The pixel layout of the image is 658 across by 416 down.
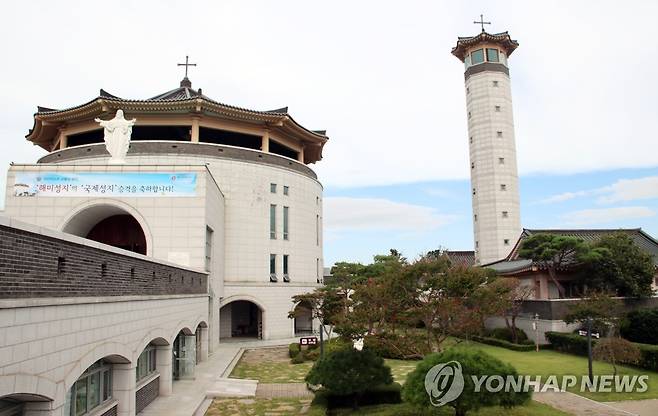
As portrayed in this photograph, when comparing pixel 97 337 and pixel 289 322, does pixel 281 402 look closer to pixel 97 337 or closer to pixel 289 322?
pixel 97 337

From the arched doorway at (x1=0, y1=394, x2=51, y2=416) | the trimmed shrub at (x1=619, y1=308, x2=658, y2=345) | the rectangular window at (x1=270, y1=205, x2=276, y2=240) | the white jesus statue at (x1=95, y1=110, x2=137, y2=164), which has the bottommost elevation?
the trimmed shrub at (x1=619, y1=308, x2=658, y2=345)

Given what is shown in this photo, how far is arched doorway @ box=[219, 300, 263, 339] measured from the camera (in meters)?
34.6

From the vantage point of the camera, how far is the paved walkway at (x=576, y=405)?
46.0 feet

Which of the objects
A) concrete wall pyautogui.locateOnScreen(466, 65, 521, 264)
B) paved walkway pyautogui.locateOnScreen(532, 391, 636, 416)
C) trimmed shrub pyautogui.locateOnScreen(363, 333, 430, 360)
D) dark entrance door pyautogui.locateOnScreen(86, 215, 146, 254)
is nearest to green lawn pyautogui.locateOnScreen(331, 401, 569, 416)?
paved walkway pyautogui.locateOnScreen(532, 391, 636, 416)

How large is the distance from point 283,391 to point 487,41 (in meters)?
40.1

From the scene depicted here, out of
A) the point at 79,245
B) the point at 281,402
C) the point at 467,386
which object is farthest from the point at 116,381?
the point at 467,386

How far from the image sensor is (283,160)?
114 ft

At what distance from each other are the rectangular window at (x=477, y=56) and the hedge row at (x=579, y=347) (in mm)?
28388

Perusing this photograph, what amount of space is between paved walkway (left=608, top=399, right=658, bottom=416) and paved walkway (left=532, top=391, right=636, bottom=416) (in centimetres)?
23

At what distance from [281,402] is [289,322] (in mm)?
17625

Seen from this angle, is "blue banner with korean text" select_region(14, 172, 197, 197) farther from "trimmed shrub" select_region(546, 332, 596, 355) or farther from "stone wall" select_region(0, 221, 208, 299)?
"trimmed shrub" select_region(546, 332, 596, 355)

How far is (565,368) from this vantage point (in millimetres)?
21422

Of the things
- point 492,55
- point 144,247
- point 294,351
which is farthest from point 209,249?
point 492,55

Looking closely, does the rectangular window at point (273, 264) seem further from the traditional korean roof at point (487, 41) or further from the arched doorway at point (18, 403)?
the traditional korean roof at point (487, 41)
